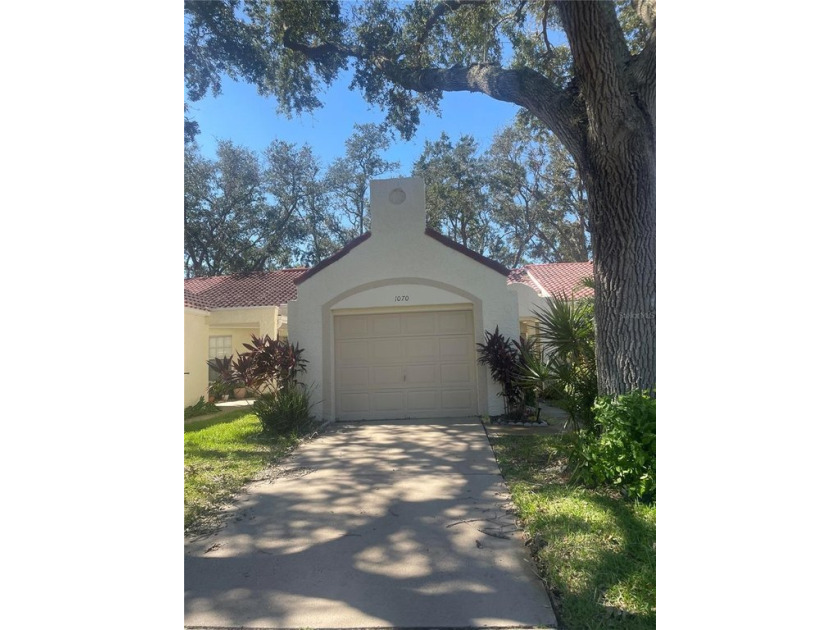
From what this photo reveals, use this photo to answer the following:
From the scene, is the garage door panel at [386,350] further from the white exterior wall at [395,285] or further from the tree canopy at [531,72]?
the tree canopy at [531,72]

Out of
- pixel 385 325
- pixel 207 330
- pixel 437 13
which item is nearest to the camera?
pixel 437 13

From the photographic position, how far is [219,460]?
21.4 feet

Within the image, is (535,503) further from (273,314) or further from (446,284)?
(273,314)

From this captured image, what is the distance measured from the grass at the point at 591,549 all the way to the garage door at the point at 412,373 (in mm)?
4073

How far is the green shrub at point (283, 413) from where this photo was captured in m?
7.88

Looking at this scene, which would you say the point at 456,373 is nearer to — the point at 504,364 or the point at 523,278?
the point at 504,364

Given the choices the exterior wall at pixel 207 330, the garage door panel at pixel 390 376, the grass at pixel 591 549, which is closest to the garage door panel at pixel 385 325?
the garage door panel at pixel 390 376

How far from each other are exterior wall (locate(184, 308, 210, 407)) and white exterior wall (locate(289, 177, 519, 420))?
11.1 feet

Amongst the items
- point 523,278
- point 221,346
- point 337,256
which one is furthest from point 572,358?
point 221,346

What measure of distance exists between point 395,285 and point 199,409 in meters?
5.48

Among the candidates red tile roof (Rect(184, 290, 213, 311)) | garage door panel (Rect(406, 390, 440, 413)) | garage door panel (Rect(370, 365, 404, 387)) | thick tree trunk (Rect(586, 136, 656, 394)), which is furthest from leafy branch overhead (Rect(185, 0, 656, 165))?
red tile roof (Rect(184, 290, 213, 311))

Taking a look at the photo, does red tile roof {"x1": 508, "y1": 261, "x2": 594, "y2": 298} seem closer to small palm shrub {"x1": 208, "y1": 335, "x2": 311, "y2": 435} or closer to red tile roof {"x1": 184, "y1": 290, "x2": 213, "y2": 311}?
small palm shrub {"x1": 208, "y1": 335, "x2": 311, "y2": 435}
